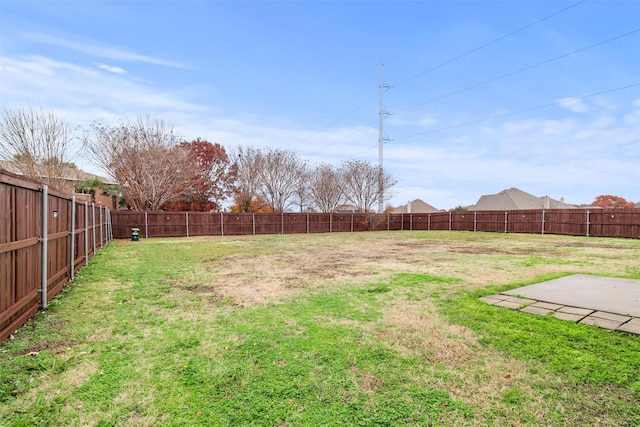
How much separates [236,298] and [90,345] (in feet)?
5.86

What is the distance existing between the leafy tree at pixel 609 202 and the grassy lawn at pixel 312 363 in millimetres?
44545

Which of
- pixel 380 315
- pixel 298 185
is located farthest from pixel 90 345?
pixel 298 185

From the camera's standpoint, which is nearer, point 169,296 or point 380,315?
point 380,315

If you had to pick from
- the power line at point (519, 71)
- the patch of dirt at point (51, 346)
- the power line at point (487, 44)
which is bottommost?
the patch of dirt at point (51, 346)

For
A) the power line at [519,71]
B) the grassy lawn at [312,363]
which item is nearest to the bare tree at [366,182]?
the power line at [519,71]

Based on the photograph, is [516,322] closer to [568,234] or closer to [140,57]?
[140,57]

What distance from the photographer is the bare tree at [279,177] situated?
2475 cm

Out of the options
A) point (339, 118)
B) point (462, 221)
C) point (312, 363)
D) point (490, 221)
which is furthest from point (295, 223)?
point (312, 363)

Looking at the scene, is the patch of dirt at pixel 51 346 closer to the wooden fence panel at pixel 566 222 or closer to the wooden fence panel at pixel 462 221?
the wooden fence panel at pixel 566 222

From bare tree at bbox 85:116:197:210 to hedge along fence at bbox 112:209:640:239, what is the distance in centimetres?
226

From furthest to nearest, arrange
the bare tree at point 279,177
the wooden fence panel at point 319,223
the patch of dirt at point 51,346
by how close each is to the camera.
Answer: the bare tree at point 279,177
the wooden fence panel at point 319,223
the patch of dirt at point 51,346

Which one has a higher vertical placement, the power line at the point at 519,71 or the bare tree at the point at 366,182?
the power line at the point at 519,71

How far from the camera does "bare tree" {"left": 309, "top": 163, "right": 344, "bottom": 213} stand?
88.2 feet

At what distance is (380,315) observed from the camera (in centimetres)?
344
